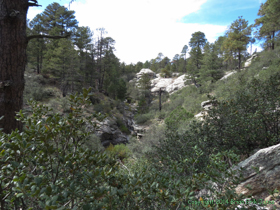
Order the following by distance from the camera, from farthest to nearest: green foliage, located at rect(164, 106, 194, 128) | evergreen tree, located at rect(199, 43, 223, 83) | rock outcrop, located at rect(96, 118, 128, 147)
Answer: evergreen tree, located at rect(199, 43, 223, 83)
rock outcrop, located at rect(96, 118, 128, 147)
green foliage, located at rect(164, 106, 194, 128)

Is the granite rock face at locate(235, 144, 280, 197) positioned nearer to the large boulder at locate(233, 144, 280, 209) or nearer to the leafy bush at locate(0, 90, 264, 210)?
the large boulder at locate(233, 144, 280, 209)

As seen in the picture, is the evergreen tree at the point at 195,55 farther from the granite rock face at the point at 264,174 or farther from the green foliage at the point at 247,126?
the granite rock face at the point at 264,174

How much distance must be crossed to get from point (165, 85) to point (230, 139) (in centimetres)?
3651

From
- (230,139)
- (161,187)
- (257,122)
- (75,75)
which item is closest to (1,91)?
(161,187)

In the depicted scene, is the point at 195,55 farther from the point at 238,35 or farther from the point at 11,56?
the point at 11,56

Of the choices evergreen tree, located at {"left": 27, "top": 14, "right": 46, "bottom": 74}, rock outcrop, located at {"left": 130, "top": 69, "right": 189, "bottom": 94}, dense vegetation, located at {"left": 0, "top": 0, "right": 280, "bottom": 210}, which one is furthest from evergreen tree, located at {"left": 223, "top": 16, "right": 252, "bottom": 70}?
evergreen tree, located at {"left": 27, "top": 14, "right": 46, "bottom": 74}

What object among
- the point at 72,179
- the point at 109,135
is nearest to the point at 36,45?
the point at 109,135

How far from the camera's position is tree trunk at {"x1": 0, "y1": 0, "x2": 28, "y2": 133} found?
6.46 ft

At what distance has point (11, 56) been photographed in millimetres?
2018

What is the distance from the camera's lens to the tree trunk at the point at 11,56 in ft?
6.46

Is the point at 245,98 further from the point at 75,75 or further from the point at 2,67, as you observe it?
the point at 75,75

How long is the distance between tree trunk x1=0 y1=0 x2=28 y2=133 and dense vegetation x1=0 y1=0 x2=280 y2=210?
53 cm

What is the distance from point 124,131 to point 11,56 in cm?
1834

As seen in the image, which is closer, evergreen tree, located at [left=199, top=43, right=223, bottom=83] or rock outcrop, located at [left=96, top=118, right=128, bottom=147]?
rock outcrop, located at [left=96, top=118, right=128, bottom=147]
